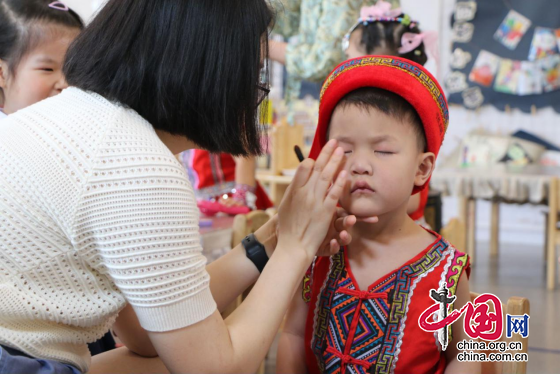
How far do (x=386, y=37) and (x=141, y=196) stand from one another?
121cm

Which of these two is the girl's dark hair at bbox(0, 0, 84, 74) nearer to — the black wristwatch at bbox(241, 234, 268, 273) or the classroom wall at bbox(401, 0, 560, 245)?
the black wristwatch at bbox(241, 234, 268, 273)

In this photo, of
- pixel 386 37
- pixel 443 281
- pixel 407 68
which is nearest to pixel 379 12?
pixel 386 37

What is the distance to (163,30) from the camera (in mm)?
1034

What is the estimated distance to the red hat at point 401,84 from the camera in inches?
45.6

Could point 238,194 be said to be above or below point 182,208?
below

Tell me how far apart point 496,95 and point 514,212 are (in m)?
1.11

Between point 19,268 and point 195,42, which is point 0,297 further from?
point 195,42

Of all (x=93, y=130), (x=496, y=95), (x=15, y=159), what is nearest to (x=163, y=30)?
(x=93, y=130)

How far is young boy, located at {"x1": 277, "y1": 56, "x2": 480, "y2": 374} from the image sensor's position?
45.0 inches

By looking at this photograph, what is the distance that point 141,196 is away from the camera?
917mm

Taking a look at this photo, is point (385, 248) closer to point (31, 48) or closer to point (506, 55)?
point (31, 48)

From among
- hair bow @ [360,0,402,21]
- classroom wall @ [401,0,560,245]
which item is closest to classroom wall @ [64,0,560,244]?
classroom wall @ [401,0,560,245]

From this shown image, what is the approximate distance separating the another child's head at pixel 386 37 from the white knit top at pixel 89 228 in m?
1.05

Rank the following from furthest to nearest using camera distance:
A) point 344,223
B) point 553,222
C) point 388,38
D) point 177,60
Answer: point 553,222, point 388,38, point 344,223, point 177,60
